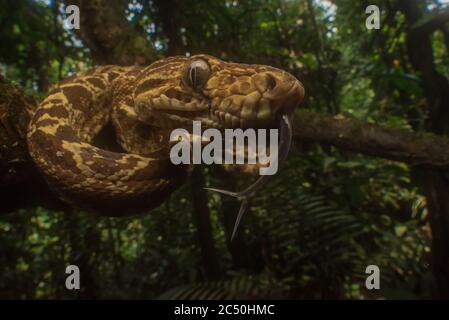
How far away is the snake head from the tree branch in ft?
4.34

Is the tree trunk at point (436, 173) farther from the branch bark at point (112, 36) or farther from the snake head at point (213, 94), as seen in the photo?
the snake head at point (213, 94)

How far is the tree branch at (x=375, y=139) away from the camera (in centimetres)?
256

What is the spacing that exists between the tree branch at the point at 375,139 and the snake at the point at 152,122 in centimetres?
120

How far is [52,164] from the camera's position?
143 centimetres

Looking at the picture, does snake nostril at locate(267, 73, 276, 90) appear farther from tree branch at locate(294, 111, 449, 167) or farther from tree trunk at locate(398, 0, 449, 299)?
tree trunk at locate(398, 0, 449, 299)

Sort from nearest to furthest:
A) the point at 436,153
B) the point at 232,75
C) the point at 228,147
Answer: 1. the point at 232,75
2. the point at 228,147
3. the point at 436,153

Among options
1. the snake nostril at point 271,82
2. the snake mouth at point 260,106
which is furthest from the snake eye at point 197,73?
the snake nostril at point 271,82

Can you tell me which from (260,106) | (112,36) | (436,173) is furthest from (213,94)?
(436,173)

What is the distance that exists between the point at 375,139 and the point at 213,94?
1664 mm

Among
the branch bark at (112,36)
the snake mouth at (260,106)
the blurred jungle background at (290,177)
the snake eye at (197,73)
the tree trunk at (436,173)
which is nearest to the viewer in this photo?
the snake mouth at (260,106)

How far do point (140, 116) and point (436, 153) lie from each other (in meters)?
2.11

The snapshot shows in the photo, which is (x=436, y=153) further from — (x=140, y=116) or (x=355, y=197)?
(x=140, y=116)

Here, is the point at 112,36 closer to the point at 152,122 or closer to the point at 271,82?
the point at 152,122
